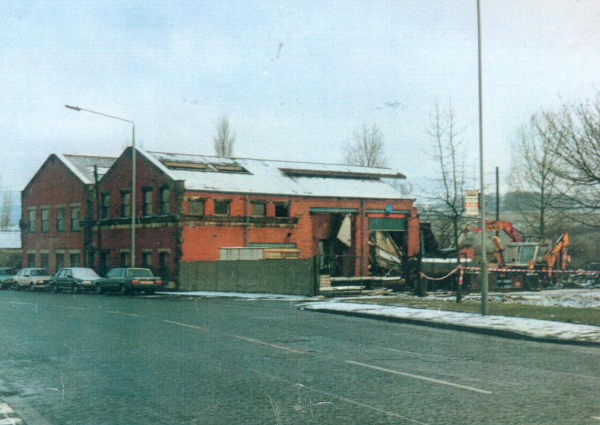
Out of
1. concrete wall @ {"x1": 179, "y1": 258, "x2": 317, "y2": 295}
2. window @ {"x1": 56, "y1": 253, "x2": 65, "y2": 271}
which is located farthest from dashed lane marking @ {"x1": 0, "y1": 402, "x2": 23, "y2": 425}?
window @ {"x1": 56, "y1": 253, "x2": 65, "y2": 271}

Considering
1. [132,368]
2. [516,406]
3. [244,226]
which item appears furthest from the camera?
[244,226]

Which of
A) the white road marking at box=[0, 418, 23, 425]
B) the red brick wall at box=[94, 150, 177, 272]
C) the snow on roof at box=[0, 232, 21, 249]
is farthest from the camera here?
the snow on roof at box=[0, 232, 21, 249]

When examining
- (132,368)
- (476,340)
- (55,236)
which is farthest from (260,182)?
(132,368)

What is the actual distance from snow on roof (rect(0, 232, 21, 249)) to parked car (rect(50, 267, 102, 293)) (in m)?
38.7

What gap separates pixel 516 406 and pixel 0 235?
274ft

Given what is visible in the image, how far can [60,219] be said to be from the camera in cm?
5475

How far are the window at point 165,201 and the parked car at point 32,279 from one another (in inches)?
347

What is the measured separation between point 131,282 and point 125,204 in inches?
488

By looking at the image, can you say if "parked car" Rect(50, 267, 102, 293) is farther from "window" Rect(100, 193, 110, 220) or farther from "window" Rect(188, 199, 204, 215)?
"window" Rect(100, 193, 110, 220)

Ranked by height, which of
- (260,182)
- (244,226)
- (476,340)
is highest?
(260,182)

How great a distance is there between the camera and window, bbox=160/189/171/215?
137ft

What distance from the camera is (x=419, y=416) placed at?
7.34 meters

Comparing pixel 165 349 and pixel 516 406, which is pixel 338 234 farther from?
pixel 516 406

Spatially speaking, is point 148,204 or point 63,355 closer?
point 63,355
